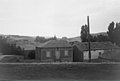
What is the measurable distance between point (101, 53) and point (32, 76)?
36663 mm

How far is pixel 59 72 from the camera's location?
23.1 ft

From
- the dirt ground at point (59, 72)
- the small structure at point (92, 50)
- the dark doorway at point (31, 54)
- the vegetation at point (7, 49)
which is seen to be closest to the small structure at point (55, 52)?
the small structure at point (92, 50)

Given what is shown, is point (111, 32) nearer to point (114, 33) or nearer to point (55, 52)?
point (114, 33)

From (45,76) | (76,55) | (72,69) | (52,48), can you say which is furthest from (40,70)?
(76,55)

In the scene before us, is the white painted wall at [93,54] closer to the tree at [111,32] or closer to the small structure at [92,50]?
the small structure at [92,50]

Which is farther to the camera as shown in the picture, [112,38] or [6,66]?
[112,38]

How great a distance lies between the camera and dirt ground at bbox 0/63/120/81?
6969 mm

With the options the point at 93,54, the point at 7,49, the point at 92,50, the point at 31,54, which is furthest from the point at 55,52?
the point at 7,49

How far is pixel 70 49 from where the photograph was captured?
42312 millimetres

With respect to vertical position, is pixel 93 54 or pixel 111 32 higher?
pixel 111 32

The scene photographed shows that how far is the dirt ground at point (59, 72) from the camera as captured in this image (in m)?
6.97

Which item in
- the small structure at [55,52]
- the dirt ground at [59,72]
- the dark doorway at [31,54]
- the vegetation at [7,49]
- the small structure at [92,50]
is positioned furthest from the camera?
the dark doorway at [31,54]

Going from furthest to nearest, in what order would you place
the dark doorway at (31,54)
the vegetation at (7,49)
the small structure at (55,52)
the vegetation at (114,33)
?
the vegetation at (114,33)
the dark doorway at (31,54)
the small structure at (55,52)
the vegetation at (7,49)

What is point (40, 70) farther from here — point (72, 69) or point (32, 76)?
point (72, 69)
